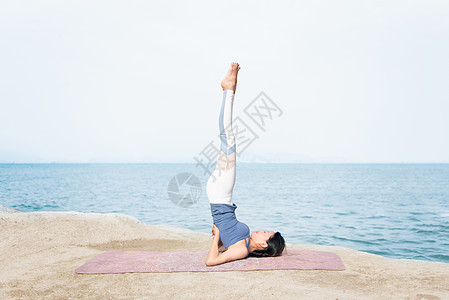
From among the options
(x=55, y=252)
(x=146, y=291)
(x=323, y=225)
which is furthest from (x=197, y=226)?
(x=146, y=291)

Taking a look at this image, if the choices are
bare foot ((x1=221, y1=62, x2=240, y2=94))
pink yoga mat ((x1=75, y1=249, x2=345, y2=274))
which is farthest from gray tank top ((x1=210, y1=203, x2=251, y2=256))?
bare foot ((x1=221, y1=62, x2=240, y2=94))

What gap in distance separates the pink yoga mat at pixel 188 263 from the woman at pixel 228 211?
0.17 meters

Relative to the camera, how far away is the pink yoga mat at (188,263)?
586cm

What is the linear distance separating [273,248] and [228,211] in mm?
1061

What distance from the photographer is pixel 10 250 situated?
736 centimetres

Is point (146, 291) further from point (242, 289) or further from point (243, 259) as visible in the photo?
point (243, 259)

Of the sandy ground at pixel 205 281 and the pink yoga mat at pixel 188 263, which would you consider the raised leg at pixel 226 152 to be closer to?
the pink yoga mat at pixel 188 263

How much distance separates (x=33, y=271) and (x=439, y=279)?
21.0 ft

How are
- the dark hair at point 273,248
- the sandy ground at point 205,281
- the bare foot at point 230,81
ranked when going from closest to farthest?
the sandy ground at point 205,281 < the bare foot at point 230,81 < the dark hair at point 273,248

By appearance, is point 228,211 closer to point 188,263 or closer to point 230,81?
point 188,263

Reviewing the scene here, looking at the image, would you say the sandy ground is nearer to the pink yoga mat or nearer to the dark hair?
the pink yoga mat

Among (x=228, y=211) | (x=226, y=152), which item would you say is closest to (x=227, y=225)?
(x=228, y=211)

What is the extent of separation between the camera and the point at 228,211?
608 cm

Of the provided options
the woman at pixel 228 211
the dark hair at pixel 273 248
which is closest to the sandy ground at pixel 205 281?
the woman at pixel 228 211
